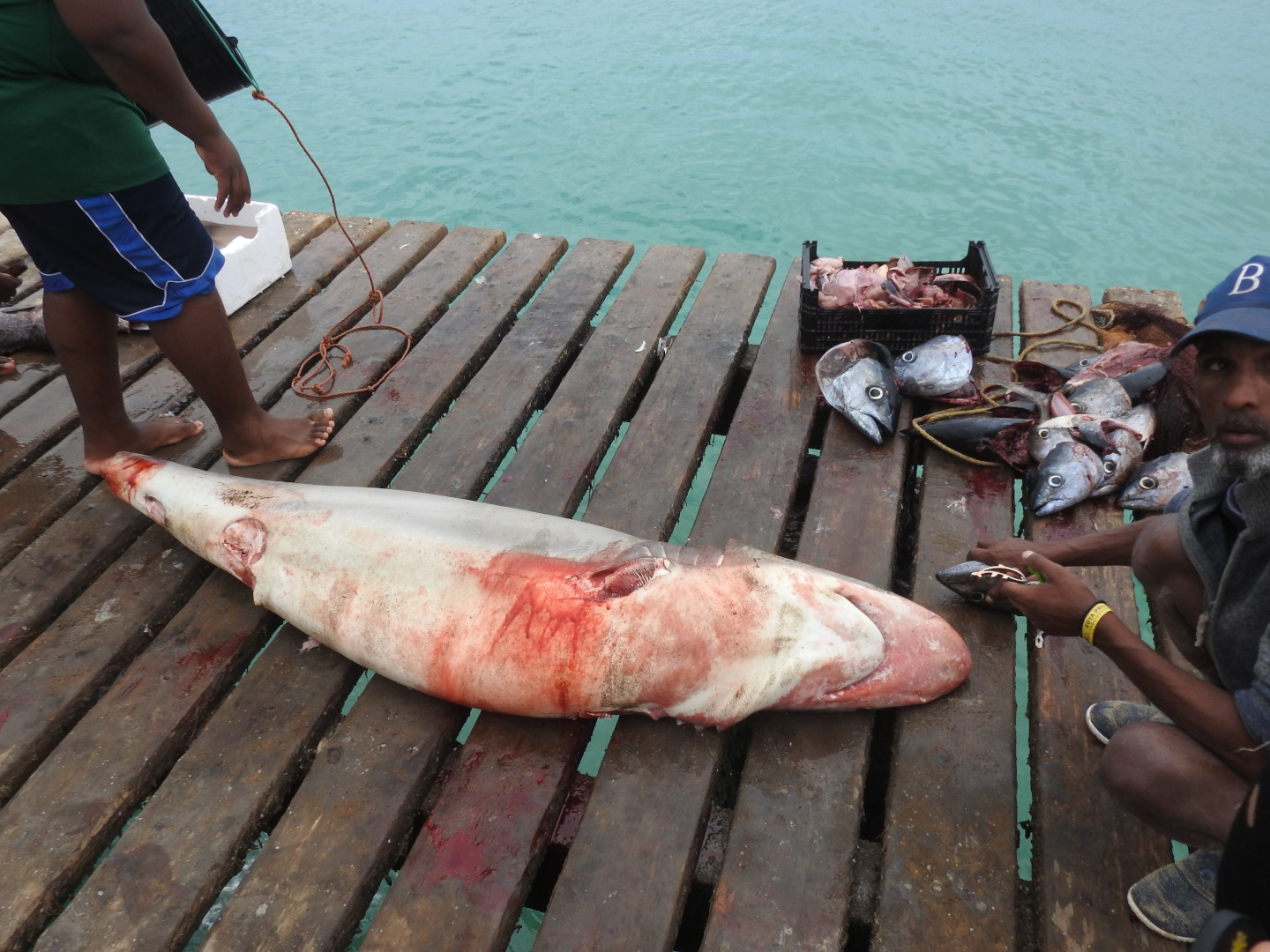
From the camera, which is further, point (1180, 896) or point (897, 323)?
point (897, 323)

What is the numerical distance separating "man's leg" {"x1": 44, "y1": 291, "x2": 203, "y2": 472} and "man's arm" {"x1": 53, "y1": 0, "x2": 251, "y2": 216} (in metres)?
0.67

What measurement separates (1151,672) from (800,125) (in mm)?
8571

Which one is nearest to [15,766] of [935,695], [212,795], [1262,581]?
[212,795]

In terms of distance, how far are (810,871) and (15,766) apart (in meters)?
2.11

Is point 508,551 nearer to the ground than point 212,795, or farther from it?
farther from it

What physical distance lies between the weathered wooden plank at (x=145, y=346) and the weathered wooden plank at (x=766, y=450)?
232 cm

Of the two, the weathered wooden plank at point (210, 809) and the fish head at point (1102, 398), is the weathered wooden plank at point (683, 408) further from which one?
the fish head at point (1102, 398)

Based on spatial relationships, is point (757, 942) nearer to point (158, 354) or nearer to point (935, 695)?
point (935, 695)

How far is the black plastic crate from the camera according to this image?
11.9 feet

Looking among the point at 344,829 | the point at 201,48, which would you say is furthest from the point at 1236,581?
the point at 201,48

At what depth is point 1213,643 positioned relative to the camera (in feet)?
6.25

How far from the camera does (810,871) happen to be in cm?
202

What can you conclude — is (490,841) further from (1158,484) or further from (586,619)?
(1158,484)

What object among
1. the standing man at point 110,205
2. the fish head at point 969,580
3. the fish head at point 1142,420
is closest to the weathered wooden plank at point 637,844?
the fish head at point 969,580
